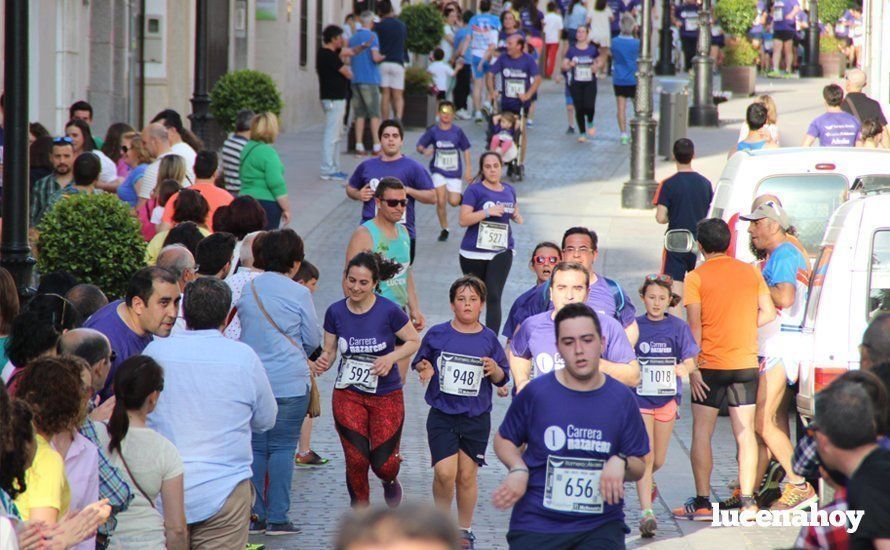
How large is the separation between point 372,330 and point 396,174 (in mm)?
4700

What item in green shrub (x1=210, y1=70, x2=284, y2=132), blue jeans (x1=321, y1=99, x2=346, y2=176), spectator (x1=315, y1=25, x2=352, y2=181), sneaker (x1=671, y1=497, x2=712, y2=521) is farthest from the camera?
spectator (x1=315, y1=25, x2=352, y2=181)

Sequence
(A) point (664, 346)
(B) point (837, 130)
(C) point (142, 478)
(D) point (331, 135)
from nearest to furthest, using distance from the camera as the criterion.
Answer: (C) point (142, 478) < (A) point (664, 346) < (B) point (837, 130) < (D) point (331, 135)

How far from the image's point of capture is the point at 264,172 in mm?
12992

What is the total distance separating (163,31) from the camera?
22.0 meters

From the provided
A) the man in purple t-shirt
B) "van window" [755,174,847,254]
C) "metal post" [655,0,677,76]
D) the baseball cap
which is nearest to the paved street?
"van window" [755,174,847,254]

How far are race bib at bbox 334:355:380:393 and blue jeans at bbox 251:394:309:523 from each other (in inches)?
12.3

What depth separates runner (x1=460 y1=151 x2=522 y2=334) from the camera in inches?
484

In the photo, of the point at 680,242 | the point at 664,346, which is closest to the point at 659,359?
the point at 664,346

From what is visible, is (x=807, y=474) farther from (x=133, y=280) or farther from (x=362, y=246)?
(x=362, y=246)

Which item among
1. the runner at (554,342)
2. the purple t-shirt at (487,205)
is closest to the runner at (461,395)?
the runner at (554,342)

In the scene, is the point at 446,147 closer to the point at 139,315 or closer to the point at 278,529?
the point at 278,529

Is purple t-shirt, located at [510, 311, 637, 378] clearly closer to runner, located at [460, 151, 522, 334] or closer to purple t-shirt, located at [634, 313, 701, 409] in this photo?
purple t-shirt, located at [634, 313, 701, 409]

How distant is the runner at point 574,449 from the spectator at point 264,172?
23.8ft

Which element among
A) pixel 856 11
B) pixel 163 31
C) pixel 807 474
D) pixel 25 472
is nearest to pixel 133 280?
pixel 25 472
